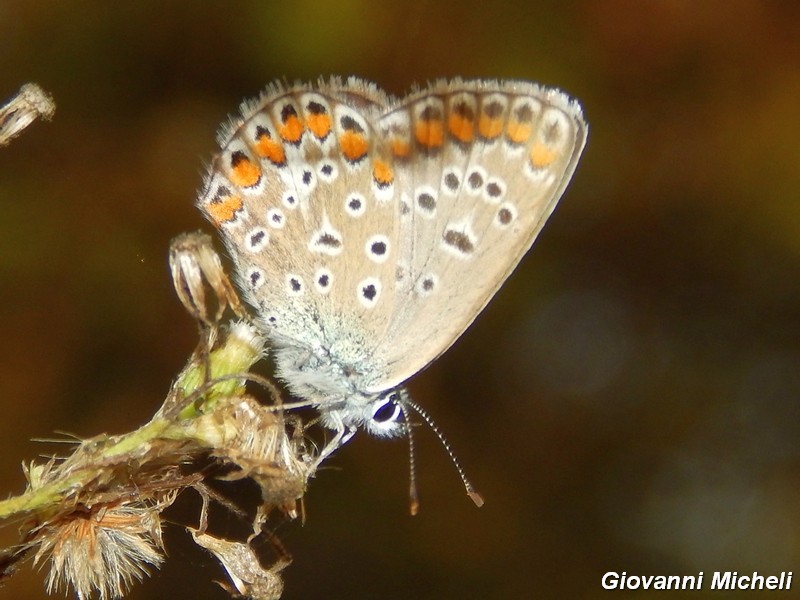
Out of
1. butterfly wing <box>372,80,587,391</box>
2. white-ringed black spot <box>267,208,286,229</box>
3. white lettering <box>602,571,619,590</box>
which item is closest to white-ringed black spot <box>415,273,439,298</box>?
butterfly wing <box>372,80,587,391</box>

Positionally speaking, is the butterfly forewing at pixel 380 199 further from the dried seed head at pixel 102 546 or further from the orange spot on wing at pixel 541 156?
the dried seed head at pixel 102 546

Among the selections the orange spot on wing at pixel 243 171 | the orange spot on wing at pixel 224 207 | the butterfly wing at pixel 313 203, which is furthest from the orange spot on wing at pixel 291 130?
the orange spot on wing at pixel 224 207

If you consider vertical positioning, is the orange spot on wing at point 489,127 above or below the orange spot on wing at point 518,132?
above

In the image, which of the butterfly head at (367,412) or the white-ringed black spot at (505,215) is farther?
the butterfly head at (367,412)

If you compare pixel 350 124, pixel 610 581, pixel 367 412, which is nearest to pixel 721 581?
pixel 610 581

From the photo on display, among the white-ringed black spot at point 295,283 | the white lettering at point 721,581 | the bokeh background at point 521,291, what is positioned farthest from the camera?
the white lettering at point 721,581
